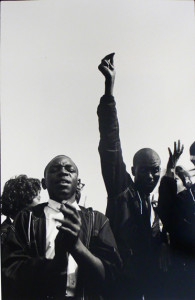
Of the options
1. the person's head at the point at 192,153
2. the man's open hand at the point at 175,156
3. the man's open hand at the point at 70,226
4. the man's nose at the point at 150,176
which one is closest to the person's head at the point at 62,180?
the man's open hand at the point at 70,226

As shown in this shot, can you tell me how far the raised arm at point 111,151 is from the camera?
2.46 m

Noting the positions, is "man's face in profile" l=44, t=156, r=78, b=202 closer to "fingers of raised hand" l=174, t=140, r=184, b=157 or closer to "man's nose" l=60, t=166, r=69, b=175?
"man's nose" l=60, t=166, r=69, b=175

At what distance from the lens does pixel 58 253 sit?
2.22m

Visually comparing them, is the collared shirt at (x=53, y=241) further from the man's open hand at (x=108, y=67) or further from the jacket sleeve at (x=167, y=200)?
the man's open hand at (x=108, y=67)

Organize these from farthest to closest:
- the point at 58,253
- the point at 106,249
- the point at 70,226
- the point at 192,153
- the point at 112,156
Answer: the point at 192,153, the point at 112,156, the point at 106,249, the point at 58,253, the point at 70,226

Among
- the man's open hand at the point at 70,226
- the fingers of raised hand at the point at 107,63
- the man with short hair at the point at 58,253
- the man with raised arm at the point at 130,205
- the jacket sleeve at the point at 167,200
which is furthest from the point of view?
the fingers of raised hand at the point at 107,63

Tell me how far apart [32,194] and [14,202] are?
0.42ft

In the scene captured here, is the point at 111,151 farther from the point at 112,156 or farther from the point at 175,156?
the point at 175,156

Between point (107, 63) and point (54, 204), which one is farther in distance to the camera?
point (107, 63)

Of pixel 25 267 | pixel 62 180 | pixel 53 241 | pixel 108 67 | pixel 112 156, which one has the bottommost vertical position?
pixel 25 267

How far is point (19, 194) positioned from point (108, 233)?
615 mm

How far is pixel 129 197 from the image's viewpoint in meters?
2.48

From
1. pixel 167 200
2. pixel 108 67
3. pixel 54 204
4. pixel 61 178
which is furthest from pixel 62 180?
pixel 108 67

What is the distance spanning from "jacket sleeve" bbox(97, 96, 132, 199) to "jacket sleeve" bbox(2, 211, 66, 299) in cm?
54
